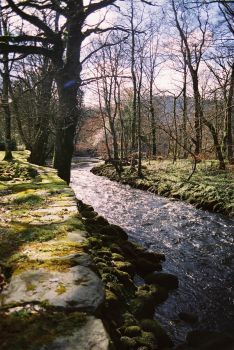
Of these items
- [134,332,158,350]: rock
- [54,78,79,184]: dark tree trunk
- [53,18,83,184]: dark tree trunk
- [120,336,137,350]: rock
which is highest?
[53,18,83,184]: dark tree trunk

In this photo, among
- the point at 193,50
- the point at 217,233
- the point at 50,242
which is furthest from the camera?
the point at 193,50

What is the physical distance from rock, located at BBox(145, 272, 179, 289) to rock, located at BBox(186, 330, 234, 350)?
4.58 feet

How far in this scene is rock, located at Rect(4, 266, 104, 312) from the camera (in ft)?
9.62

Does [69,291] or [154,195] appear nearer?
[69,291]

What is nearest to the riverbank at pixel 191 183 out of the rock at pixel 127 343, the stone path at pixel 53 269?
the stone path at pixel 53 269

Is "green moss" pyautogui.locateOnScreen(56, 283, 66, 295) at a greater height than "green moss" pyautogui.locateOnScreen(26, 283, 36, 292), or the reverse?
"green moss" pyautogui.locateOnScreen(26, 283, 36, 292)

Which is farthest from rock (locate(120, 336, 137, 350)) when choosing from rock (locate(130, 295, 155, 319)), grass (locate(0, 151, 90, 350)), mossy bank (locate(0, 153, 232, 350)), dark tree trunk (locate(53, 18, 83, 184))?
dark tree trunk (locate(53, 18, 83, 184))

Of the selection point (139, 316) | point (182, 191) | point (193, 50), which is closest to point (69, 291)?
point (139, 316)

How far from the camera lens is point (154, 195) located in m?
17.4

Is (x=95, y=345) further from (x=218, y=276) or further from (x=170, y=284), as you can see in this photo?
(x=218, y=276)

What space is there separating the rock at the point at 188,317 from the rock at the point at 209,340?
31 cm

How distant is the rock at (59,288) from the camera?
115 inches

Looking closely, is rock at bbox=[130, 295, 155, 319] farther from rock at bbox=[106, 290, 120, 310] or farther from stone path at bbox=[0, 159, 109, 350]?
stone path at bbox=[0, 159, 109, 350]

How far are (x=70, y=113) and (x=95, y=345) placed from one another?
8.62 metres
